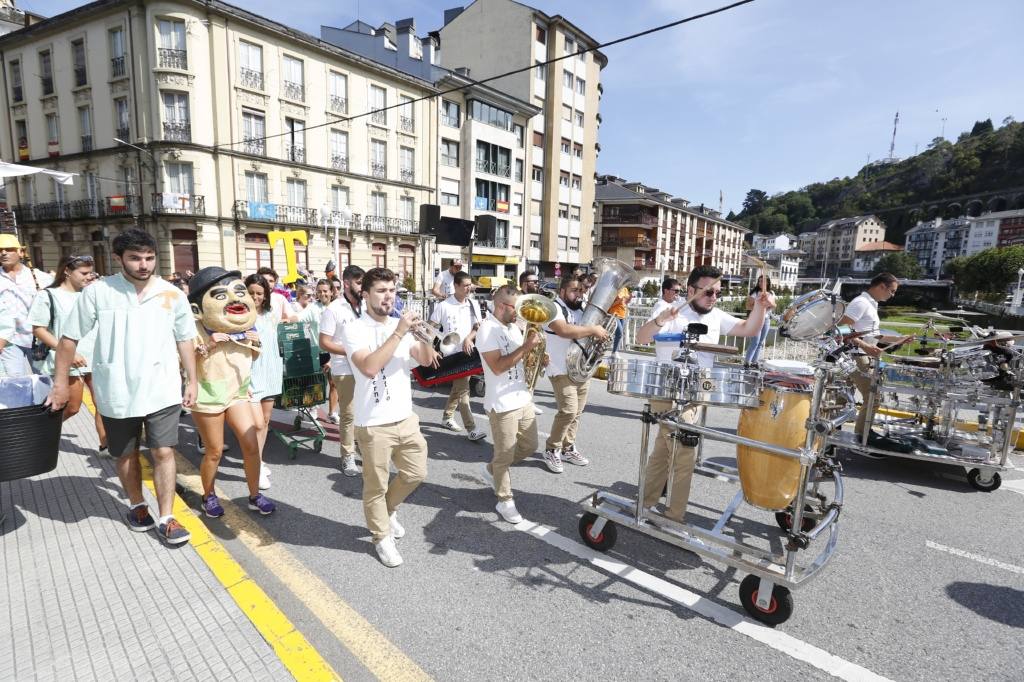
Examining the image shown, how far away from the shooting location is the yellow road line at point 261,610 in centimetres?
251

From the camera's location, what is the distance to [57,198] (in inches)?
1200

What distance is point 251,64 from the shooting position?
27.0 metres

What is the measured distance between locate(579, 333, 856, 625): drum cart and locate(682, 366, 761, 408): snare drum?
0.33 feet

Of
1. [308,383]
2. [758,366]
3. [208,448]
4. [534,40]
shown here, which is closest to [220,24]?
[534,40]

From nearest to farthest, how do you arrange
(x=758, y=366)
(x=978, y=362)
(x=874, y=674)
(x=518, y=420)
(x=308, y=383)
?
(x=874, y=674), (x=758, y=366), (x=518, y=420), (x=978, y=362), (x=308, y=383)

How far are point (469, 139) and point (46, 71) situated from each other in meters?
24.7

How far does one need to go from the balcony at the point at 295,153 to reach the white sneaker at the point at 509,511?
29.4 metres

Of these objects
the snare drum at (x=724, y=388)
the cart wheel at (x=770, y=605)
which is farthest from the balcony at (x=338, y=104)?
the cart wheel at (x=770, y=605)

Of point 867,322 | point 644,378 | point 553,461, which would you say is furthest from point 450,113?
point 644,378

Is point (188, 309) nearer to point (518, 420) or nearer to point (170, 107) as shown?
point (518, 420)

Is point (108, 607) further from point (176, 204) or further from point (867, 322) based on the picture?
point (176, 204)

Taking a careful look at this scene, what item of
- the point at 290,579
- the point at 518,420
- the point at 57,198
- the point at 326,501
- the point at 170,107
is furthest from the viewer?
the point at 57,198

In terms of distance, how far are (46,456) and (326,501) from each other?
6.39 feet

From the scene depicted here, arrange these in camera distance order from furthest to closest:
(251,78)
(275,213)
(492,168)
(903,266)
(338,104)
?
(903,266)
(492,168)
(338,104)
(275,213)
(251,78)
